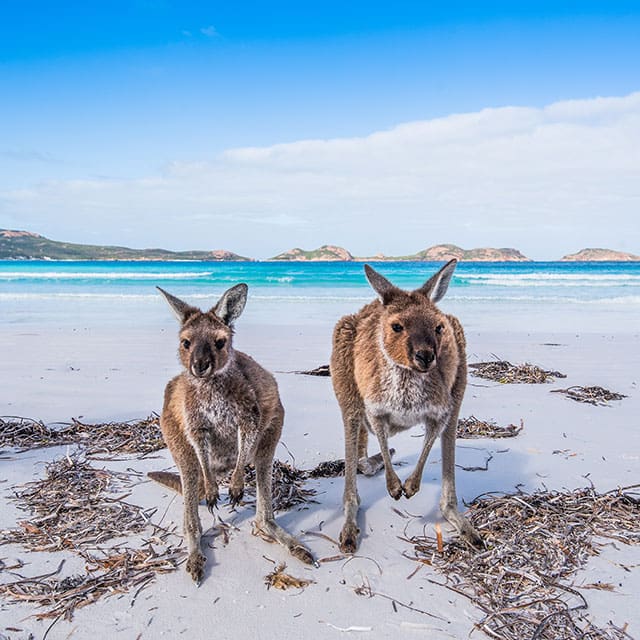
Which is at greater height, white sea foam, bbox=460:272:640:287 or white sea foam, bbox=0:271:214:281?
white sea foam, bbox=460:272:640:287

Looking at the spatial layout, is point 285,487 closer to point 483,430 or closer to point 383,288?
point 383,288

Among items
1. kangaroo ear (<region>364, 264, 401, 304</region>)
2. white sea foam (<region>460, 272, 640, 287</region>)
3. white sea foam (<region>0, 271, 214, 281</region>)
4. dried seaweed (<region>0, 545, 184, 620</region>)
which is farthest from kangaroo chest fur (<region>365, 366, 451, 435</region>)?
white sea foam (<region>0, 271, 214, 281</region>)

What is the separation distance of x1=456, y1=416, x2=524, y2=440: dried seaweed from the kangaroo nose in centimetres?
199

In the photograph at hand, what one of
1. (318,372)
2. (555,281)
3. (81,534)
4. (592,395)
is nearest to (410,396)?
(81,534)

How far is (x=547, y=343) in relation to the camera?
8.95m

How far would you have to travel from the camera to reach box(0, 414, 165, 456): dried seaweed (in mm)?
3805

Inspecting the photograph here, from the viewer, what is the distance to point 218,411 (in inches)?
99.5

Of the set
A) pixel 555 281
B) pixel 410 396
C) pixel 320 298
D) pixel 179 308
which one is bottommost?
pixel 320 298

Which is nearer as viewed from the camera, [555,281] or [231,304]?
[231,304]

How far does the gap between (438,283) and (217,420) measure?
1.24m

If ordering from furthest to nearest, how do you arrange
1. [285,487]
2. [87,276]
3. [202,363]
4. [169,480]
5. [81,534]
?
1. [87,276]
2. [285,487]
3. [169,480]
4. [81,534]
5. [202,363]

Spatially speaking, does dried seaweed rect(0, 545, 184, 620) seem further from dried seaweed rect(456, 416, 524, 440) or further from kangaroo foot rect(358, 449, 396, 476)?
dried seaweed rect(456, 416, 524, 440)

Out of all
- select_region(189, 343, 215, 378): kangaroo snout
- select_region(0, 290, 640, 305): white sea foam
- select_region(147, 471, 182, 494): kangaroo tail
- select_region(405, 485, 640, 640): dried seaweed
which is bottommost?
select_region(0, 290, 640, 305): white sea foam

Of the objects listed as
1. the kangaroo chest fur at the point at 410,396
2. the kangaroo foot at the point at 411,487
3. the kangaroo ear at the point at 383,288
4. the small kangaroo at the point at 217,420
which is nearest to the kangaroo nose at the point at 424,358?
the kangaroo chest fur at the point at 410,396
